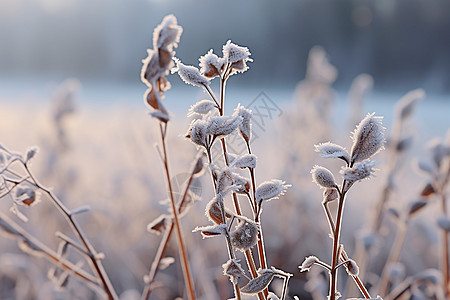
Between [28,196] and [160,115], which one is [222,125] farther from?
[28,196]

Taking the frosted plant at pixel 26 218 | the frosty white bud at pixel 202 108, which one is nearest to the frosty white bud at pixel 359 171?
the frosty white bud at pixel 202 108

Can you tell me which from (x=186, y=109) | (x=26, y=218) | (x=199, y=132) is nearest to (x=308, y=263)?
(x=199, y=132)

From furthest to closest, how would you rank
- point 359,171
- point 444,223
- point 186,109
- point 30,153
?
1. point 186,109
2. point 444,223
3. point 30,153
4. point 359,171

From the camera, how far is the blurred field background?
4.73 ft

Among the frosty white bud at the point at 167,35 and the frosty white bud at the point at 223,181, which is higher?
the frosty white bud at the point at 167,35

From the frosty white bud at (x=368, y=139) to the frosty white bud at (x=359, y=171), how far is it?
0.07 feet

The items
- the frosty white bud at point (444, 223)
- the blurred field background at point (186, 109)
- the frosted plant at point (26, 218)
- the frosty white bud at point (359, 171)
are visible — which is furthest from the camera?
the blurred field background at point (186, 109)

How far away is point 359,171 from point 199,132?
4.9 inches

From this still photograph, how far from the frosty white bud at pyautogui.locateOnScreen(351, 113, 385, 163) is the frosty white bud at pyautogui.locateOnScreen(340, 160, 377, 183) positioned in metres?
0.02

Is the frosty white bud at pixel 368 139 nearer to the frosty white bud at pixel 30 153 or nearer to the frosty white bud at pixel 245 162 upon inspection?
the frosty white bud at pixel 245 162

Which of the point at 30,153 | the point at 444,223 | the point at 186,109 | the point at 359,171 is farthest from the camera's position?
the point at 186,109

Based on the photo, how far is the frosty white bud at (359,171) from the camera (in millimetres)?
312

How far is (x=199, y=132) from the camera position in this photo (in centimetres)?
35

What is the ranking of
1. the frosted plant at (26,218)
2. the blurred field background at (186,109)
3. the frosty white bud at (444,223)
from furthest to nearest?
the blurred field background at (186,109)
the frosty white bud at (444,223)
the frosted plant at (26,218)
